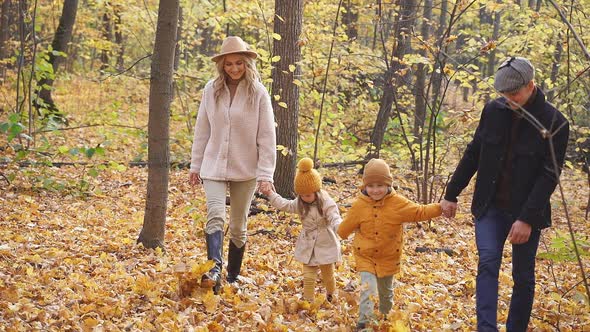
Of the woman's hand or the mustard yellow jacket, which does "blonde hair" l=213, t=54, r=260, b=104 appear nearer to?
the woman's hand

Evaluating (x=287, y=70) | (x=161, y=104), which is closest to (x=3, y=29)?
(x=287, y=70)

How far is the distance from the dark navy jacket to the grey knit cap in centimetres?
12

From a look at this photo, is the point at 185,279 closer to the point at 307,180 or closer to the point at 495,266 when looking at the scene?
the point at 307,180

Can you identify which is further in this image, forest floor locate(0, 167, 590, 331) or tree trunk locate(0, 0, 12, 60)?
tree trunk locate(0, 0, 12, 60)

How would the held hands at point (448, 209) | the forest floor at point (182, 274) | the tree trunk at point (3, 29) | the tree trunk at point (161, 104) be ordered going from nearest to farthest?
the held hands at point (448, 209)
the forest floor at point (182, 274)
the tree trunk at point (161, 104)
the tree trunk at point (3, 29)

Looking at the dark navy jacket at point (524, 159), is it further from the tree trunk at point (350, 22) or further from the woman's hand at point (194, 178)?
the tree trunk at point (350, 22)

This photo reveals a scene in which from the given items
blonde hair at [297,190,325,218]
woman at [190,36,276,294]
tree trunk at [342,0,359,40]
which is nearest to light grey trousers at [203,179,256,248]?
woman at [190,36,276,294]

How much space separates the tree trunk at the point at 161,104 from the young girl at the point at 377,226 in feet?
8.22

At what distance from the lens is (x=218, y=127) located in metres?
5.48

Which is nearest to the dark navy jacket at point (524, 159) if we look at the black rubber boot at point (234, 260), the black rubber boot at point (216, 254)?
the black rubber boot at point (216, 254)

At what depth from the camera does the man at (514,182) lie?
4.01m

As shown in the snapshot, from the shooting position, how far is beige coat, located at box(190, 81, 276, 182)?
17.9 feet

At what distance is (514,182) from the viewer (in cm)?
414

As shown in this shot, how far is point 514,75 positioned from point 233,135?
8.03 ft
